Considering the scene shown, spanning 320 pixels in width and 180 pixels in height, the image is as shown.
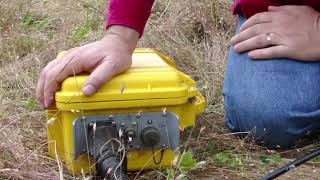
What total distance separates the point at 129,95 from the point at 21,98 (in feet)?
2.58

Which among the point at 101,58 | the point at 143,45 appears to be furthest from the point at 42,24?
the point at 101,58

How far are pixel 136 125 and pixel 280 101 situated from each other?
0.50 meters

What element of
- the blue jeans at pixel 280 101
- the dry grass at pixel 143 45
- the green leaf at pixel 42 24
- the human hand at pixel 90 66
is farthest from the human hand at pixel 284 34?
Answer: the green leaf at pixel 42 24

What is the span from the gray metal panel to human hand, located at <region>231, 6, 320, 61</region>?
0.41 m

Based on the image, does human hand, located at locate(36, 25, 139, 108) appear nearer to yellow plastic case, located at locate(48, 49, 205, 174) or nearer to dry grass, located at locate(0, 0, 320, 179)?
yellow plastic case, located at locate(48, 49, 205, 174)

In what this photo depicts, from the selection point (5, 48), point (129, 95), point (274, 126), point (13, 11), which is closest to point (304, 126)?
point (274, 126)

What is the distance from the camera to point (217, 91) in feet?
7.24

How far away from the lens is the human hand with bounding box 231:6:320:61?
5.79 ft

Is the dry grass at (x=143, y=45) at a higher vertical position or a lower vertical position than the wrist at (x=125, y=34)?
lower

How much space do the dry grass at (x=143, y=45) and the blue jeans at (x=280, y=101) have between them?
6 centimetres

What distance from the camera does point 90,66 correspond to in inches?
61.1

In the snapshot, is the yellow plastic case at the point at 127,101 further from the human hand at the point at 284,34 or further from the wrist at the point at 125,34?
the human hand at the point at 284,34

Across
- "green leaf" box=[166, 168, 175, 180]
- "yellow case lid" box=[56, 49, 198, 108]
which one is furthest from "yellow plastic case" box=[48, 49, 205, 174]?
"green leaf" box=[166, 168, 175, 180]

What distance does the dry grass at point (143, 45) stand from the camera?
62.5 inches
